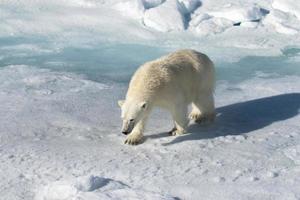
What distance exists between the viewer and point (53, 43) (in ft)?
29.3

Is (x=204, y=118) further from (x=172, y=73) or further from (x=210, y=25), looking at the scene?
(x=210, y=25)

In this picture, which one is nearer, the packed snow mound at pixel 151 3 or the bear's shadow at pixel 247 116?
the bear's shadow at pixel 247 116

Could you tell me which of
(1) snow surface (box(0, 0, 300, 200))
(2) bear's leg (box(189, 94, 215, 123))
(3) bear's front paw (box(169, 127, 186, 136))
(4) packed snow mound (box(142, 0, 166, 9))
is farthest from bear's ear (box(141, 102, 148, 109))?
(4) packed snow mound (box(142, 0, 166, 9))

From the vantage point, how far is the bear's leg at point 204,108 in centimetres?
502

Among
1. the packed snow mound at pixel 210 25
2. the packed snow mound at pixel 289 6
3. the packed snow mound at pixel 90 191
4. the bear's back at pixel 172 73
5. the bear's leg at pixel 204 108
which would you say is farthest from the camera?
the packed snow mound at pixel 289 6

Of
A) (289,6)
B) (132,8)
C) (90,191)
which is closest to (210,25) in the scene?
(132,8)

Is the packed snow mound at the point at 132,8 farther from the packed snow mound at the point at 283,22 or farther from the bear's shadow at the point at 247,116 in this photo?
the bear's shadow at the point at 247,116

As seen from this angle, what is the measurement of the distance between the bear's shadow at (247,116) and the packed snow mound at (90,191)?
42.4 inches

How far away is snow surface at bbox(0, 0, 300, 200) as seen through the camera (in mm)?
3643

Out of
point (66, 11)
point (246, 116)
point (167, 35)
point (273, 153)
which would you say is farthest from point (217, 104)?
point (66, 11)

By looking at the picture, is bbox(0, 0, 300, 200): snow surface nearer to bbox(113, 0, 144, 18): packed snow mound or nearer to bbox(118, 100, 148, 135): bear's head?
bbox(113, 0, 144, 18): packed snow mound

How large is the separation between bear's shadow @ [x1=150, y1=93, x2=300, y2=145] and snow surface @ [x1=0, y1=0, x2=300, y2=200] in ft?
0.04

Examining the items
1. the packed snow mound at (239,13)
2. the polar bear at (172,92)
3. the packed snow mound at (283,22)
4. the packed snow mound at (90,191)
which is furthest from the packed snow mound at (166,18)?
the packed snow mound at (90,191)

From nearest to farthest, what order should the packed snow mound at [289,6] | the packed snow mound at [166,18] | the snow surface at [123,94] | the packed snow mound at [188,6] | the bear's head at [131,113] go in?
the snow surface at [123,94] < the bear's head at [131,113] < the packed snow mound at [166,18] < the packed snow mound at [289,6] < the packed snow mound at [188,6]
